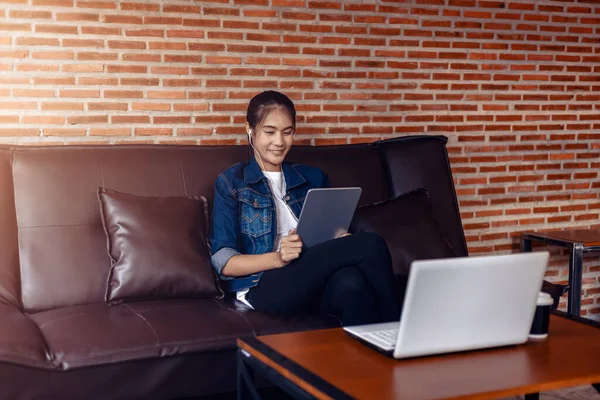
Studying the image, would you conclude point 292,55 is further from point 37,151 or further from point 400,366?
point 400,366

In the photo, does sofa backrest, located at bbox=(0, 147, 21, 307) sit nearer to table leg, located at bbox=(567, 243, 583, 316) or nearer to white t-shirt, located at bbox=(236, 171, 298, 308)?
white t-shirt, located at bbox=(236, 171, 298, 308)

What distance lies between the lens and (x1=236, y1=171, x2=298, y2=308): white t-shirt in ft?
9.85

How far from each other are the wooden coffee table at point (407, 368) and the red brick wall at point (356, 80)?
1.70 m

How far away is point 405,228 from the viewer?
3.18 m

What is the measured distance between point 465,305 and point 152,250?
1.37 meters

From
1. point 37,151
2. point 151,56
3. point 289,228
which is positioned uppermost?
point 151,56

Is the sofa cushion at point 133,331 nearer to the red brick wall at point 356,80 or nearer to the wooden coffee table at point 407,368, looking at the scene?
the wooden coffee table at point 407,368

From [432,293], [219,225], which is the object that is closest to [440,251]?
[219,225]

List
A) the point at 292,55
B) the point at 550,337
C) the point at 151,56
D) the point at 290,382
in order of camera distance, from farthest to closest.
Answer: the point at 292,55 → the point at 151,56 → the point at 550,337 → the point at 290,382

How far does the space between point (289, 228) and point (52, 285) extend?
2.95ft

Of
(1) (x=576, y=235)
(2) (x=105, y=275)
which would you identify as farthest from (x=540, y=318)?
(1) (x=576, y=235)

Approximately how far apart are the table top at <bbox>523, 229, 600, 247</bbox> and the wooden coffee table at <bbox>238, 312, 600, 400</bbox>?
1.84 meters

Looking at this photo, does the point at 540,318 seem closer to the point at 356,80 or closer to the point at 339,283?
the point at 339,283

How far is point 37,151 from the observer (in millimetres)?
2963
